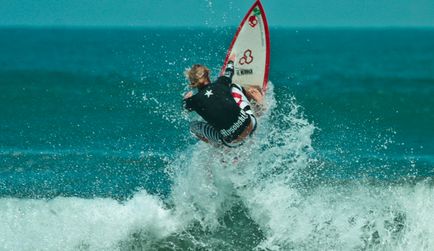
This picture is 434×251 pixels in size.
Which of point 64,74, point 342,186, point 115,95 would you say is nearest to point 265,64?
point 342,186

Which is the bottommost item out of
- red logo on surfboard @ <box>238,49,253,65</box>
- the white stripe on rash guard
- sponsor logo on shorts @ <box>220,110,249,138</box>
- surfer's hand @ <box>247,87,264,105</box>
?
sponsor logo on shorts @ <box>220,110,249,138</box>

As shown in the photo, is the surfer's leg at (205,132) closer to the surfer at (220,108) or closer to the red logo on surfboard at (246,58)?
the surfer at (220,108)

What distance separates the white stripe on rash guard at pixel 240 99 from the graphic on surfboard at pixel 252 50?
1.17 metres

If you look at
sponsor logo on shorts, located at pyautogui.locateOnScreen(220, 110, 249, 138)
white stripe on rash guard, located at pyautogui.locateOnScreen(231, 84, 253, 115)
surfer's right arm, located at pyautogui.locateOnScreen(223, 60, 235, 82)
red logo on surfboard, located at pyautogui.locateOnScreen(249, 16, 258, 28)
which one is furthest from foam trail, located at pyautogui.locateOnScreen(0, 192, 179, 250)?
red logo on surfboard, located at pyautogui.locateOnScreen(249, 16, 258, 28)

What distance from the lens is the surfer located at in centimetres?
995

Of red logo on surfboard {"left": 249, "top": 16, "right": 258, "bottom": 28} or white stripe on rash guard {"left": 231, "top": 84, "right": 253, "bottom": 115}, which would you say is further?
red logo on surfboard {"left": 249, "top": 16, "right": 258, "bottom": 28}

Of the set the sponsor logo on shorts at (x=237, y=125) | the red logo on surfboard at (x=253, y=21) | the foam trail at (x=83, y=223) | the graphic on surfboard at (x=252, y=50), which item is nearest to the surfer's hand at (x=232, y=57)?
the graphic on surfboard at (x=252, y=50)

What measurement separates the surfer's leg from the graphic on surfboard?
1.19 metres

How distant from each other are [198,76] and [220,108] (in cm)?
44

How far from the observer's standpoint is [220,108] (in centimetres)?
997

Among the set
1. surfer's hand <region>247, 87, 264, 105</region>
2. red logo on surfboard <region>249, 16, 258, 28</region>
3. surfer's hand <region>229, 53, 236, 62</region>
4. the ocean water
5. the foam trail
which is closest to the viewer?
the foam trail

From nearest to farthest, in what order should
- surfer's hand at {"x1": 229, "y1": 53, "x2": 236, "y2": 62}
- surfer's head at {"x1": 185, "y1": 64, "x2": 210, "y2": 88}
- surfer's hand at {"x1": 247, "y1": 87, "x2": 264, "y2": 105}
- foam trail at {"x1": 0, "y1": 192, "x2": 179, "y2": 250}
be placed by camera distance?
surfer's head at {"x1": 185, "y1": 64, "x2": 210, "y2": 88}, foam trail at {"x1": 0, "y1": 192, "x2": 179, "y2": 250}, surfer's hand at {"x1": 247, "y1": 87, "x2": 264, "y2": 105}, surfer's hand at {"x1": 229, "y1": 53, "x2": 236, "y2": 62}

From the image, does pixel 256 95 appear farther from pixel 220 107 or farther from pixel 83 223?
pixel 83 223

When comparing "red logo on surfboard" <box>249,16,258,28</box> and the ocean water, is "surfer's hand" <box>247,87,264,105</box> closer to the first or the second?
the ocean water
